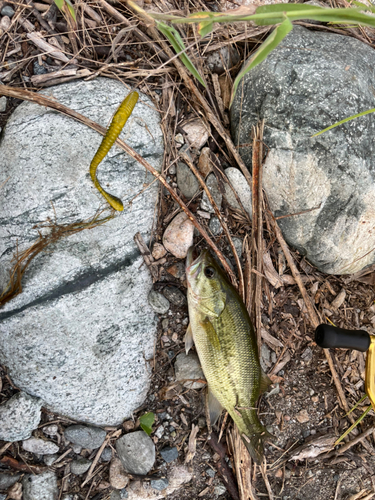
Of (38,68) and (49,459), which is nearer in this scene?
(38,68)

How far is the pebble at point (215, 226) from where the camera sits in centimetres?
309

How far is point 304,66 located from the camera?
2.85m

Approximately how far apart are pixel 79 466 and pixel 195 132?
2.73 meters

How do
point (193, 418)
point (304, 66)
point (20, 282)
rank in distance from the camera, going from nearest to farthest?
1. point (20, 282)
2. point (304, 66)
3. point (193, 418)

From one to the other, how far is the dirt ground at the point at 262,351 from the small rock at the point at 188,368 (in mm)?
67

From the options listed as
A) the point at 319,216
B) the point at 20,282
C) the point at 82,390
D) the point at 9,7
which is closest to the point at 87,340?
the point at 82,390

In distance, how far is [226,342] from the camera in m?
2.87

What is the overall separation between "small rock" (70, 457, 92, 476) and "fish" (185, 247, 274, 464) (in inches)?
45.4

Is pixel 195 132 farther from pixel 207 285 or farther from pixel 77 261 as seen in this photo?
pixel 77 261

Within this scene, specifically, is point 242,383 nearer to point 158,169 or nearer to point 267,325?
point 267,325

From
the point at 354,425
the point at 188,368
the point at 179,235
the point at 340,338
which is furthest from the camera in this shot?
the point at 354,425

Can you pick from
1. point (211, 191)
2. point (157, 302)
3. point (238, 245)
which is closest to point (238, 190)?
point (211, 191)

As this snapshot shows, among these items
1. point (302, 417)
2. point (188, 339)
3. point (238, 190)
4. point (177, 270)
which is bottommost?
point (302, 417)

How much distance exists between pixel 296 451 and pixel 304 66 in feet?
10.2
